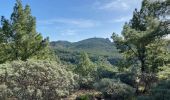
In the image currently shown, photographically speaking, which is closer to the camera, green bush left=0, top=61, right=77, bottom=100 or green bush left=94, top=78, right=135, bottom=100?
green bush left=0, top=61, right=77, bottom=100

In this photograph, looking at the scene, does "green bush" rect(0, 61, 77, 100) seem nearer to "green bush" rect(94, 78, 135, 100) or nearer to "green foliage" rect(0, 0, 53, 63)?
"green bush" rect(94, 78, 135, 100)

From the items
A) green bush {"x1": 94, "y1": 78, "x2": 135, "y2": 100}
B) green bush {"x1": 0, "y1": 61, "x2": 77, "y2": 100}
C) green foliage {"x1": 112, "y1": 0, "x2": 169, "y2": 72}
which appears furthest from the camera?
green foliage {"x1": 112, "y1": 0, "x2": 169, "y2": 72}

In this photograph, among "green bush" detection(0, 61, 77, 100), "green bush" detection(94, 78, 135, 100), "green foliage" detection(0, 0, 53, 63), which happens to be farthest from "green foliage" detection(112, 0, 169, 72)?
"green bush" detection(0, 61, 77, 100)

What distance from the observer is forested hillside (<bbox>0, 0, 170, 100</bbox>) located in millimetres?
18469

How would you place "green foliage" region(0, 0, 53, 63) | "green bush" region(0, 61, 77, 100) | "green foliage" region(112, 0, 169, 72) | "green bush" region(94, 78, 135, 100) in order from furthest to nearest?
"green foliage" region(0, 0, 53, 63), "green foliage" region(112, 0, 169, 72), "green bush" region(94, 78, 135, 100), "green bush" region(0, 61, 77, 100)

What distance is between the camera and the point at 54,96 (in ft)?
63.0

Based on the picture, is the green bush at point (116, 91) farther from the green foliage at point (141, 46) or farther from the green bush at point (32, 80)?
the green foliage at point (141, 46)

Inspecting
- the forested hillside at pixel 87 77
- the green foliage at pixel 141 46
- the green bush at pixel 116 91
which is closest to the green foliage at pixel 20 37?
the forested hillside at pixel 87 77

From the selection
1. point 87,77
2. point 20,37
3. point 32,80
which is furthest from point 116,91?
point 20,37

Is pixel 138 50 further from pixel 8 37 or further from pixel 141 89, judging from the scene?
pixel 8 37

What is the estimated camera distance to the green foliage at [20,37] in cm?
3366

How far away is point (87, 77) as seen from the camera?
3034 centimetres

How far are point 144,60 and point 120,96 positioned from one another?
39.7ft

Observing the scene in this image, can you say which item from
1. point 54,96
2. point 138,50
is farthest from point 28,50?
point 54,96
